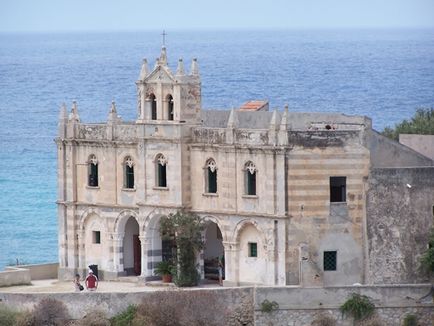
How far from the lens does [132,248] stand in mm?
76250

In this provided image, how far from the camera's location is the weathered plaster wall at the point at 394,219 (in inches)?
2798

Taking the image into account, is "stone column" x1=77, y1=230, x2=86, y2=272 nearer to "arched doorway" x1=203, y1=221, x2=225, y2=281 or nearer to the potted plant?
the potted plant

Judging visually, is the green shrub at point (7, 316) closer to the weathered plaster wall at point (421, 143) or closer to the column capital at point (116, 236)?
the column capital at point (116, 236)

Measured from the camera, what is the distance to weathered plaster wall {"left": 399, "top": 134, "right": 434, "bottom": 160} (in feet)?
251

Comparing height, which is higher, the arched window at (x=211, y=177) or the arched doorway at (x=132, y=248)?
the arched window at (x=211, y=177)

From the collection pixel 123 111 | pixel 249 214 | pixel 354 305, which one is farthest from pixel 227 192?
pixel 123 111

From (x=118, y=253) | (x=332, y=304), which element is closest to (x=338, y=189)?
(x=332, y=304)

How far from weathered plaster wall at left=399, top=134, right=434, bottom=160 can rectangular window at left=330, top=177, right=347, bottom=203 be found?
234 inches

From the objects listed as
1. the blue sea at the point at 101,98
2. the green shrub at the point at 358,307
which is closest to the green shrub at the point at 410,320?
the green shrub at the point at 358,307

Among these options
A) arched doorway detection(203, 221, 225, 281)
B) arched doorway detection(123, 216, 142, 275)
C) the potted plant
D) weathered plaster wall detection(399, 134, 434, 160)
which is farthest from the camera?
weathered plaster wall detection(399, 134, 434, 160)

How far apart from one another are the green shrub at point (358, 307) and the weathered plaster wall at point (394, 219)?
1812mm

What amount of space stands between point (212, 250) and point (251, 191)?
14.0 ft

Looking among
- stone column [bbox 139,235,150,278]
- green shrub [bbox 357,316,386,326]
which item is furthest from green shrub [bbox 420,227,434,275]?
stone column [bbox 139,235,150,278]

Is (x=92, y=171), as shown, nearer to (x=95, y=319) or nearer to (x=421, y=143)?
(x=95, y=319)
